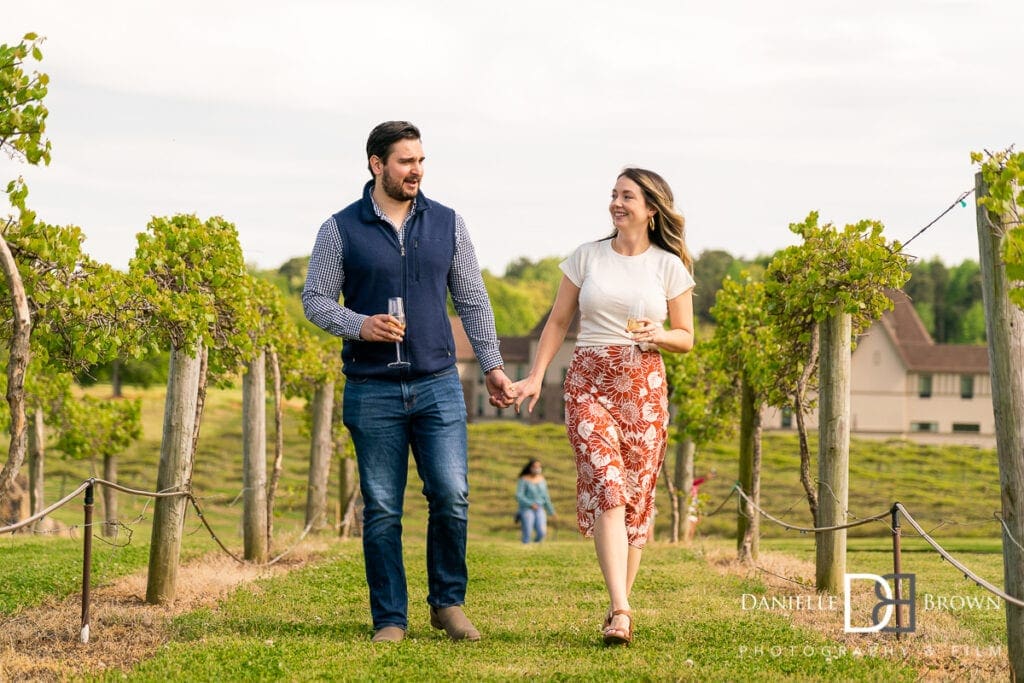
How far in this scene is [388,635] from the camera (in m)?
6.11

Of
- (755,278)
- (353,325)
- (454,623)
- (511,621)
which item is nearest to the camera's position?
(353,325)

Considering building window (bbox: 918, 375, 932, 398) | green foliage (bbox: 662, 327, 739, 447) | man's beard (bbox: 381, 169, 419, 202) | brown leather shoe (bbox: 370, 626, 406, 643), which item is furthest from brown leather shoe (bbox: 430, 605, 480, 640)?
building window (bbox: 918, 375, 932, 398)

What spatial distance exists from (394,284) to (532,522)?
1509 centimetres

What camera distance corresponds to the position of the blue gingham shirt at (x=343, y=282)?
6109mm

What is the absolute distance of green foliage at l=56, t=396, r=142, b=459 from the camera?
2120cm

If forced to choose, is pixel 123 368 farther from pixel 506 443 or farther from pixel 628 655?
pixel 628 655

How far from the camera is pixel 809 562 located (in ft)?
39.4

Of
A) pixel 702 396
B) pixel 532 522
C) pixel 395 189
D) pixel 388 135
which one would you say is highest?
pixel 388 135

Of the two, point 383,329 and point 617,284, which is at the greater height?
point 617,284

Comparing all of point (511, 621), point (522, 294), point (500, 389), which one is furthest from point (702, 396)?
point (522, 294)

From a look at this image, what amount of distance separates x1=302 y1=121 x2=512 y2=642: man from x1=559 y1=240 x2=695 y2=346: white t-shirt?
0.52 m

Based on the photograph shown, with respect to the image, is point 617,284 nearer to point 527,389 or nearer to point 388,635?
point 527,389

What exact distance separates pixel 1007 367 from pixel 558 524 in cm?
2408

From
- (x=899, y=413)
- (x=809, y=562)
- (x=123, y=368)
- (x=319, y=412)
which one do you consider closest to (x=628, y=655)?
(x=809, y=562)
